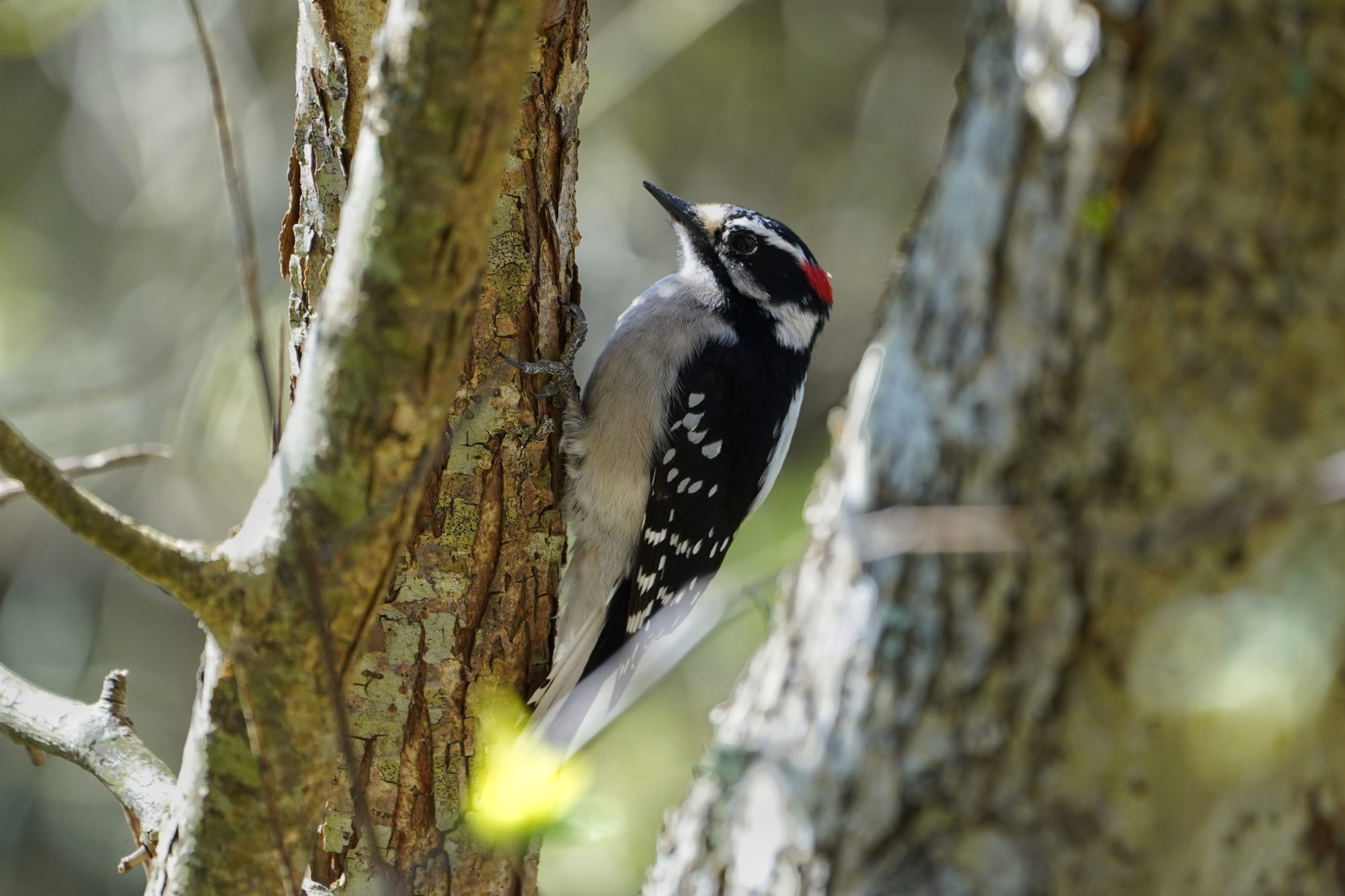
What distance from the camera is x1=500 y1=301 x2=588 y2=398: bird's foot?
2.48 m

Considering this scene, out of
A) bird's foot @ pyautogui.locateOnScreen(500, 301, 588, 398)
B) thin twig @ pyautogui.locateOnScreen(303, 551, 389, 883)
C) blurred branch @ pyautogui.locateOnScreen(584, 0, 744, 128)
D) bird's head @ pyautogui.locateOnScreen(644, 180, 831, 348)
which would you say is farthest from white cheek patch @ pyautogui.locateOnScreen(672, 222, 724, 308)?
thin twig @ pyautogui.locateOnScreen(303, 551, 389, 883)

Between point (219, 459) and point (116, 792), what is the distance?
3.21 m

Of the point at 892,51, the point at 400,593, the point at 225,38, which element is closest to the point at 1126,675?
the point at 400,593

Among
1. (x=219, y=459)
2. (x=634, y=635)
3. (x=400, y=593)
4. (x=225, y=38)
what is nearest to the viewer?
(x=400, y=593)

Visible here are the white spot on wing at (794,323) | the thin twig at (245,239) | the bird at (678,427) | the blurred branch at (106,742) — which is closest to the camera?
the thin twig at (245,239)

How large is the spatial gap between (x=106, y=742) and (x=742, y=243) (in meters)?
2.22

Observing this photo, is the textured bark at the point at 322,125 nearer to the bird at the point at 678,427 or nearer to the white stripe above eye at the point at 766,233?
the bird at the point at 678,427

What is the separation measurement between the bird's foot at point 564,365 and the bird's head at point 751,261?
799 mm

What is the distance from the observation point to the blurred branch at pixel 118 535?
126 cm

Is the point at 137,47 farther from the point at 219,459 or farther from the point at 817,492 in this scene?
the point at 817,492

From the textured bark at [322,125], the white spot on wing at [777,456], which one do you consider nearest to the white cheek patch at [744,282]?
the white spot on wing at [777,456]

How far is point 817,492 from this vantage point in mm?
1408

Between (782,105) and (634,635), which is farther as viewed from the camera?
(782,105)

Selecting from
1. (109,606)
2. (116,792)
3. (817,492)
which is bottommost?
(817,492)
